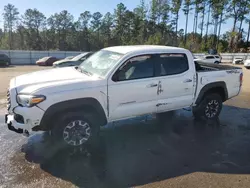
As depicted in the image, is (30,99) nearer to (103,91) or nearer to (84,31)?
(103,91)

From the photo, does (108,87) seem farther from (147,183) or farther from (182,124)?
(182,124)

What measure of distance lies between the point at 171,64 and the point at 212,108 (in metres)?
1.91

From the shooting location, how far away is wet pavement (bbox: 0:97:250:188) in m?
3.66

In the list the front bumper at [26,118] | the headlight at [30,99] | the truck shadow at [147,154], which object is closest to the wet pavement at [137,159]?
the truck shadow at [147,154]

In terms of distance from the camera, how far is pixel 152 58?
17.1ft

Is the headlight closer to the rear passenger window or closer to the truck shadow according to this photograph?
the truck shadow

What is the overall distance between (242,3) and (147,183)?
5907 cm

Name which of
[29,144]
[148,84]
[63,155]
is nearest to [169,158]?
[148,84]

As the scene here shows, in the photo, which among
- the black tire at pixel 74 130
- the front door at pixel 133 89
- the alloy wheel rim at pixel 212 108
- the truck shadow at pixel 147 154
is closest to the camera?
the truck shadow at pixel 147 154

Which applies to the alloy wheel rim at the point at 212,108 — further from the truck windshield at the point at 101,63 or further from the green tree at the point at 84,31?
the green tree at the point at 84,31

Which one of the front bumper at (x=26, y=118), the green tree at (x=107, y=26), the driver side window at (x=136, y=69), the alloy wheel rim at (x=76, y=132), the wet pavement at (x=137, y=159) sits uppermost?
the green tree at (x=107, y=26)

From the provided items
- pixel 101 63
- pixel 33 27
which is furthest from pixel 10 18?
pixel 101 63

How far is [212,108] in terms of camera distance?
648cm

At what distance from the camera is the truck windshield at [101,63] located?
4.86 metres
